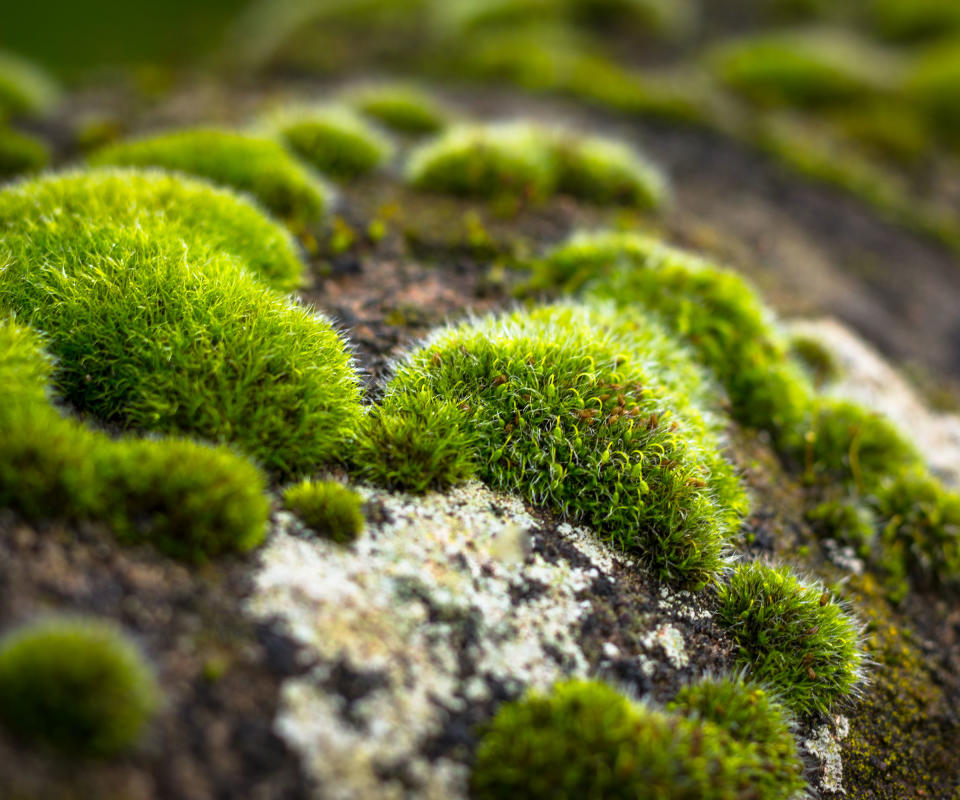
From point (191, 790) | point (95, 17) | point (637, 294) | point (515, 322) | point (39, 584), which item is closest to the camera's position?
point (191, 790)

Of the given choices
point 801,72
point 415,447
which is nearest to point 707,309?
point 415,447

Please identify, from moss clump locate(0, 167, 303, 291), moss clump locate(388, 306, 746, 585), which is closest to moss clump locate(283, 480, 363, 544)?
moss clump locate(388, 306, 746, 585)

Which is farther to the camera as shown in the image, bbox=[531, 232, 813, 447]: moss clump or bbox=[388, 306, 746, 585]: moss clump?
bbox=[531, 232, 813, 447]: moss clump

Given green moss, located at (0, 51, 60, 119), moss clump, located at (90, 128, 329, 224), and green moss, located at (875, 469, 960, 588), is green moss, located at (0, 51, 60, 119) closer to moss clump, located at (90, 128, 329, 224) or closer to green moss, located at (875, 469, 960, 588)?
moss clump, located at (90, 128, 329, 224)

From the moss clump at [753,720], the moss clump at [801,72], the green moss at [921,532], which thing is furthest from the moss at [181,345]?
the moss clump at [801,72]

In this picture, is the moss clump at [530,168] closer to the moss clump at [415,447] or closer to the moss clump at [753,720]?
the moss clump at [415,447]

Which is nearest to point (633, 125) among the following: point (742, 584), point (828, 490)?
point (828, 490)

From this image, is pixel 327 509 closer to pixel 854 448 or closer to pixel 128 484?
pixel 128 484

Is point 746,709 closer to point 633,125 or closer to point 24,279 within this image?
point 24,279
